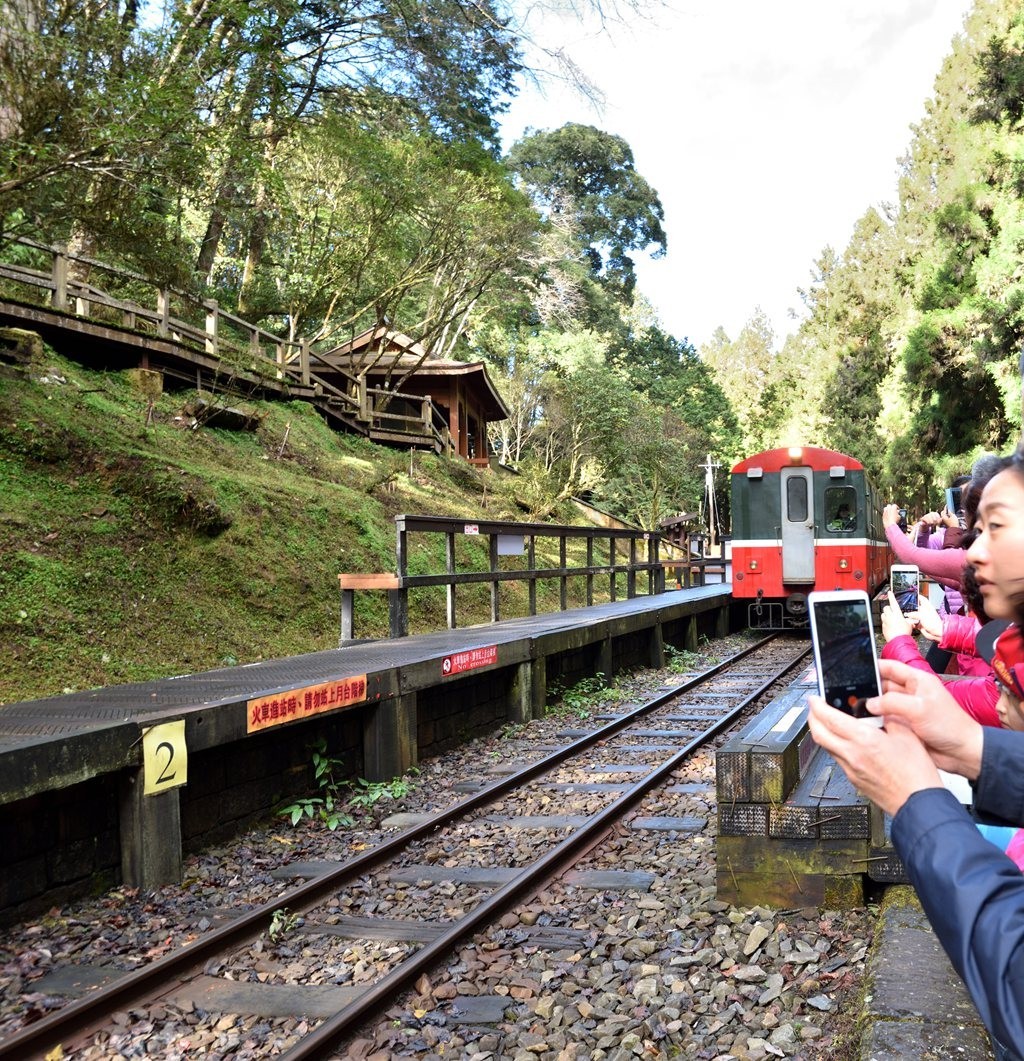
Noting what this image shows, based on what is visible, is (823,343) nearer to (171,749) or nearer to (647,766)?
(647,766)

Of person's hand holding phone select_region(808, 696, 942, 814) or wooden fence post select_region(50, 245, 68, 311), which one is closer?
person's hand holding phone select_region(808, 696, 942, 814)

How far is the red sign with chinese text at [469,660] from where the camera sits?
741 centimetres

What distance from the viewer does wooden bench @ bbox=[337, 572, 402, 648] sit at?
338 inches

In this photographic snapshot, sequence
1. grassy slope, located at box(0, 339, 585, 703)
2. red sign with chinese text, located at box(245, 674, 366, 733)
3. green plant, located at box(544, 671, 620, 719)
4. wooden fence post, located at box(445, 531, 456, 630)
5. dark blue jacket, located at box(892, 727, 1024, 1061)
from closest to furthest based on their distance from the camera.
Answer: dark blue jacket, located at box(892, 727, 1024, 1061) → red sign with chinese text, located at box(245, 674, 366, 733) → grassy slope, located at box(0, 339, 585, 703) → wooden fence post, located at box(445, 531, 456, 630) → green plant, located at box(544, 671, 620, 719)

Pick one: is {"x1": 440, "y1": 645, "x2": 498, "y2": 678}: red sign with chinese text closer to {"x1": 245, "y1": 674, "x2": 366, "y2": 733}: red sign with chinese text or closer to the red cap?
{"x1": 245, "y1": 674, "x2": 366, "y2": 733}: red sign with chinese text

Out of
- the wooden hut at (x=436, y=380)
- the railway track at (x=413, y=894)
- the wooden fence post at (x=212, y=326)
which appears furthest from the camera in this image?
the wooden hut at (x=436, y=380)

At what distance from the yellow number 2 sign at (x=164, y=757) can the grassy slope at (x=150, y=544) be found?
135 inches

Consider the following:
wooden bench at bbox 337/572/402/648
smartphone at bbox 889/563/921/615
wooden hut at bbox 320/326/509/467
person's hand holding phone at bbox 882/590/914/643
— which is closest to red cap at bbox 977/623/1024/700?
person's hand holding phone at bbox 882/590/914/643

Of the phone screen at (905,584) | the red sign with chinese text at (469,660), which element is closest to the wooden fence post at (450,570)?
the red sign with chinese text at (469,660)

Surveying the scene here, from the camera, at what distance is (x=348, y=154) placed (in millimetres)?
18062

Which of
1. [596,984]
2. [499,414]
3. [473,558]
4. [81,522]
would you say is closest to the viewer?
[596,984]

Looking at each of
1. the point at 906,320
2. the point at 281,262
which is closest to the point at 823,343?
the point at 906,320

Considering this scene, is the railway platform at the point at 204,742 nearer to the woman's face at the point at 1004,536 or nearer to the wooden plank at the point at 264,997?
the wooden plank at the point at 264,997

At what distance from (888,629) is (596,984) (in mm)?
1851
